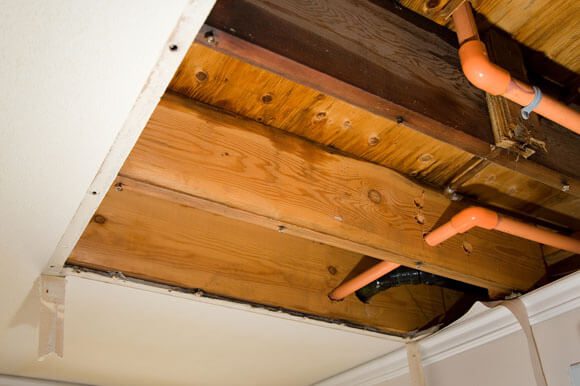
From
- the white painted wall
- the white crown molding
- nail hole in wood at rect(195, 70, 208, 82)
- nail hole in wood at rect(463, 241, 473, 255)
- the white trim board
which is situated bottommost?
the white painted wall

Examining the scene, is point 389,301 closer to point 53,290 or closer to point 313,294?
point 313,294

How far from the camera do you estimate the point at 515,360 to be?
1678 mm

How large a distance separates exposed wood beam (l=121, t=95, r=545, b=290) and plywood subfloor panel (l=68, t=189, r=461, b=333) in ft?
1.34

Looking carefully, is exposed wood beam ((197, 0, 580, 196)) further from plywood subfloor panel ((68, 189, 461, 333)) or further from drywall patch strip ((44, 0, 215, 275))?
plywood subfloor panel ((68, 189, 461, 333))

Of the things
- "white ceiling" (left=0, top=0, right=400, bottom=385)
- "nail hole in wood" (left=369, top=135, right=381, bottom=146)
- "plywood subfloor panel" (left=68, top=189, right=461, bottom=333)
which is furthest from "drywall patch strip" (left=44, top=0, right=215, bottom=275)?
"nail hole in wood" (left=369, top=135, right=381, bottom=146)

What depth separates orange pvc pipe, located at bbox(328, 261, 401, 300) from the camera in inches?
61.7

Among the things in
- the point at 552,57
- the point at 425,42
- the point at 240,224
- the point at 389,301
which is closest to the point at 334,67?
the point at 425,42

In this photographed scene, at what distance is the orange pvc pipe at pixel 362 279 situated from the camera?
1566mm

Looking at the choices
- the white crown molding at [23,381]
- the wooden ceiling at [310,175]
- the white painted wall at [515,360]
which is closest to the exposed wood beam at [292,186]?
the wooden ceiling at [310,175]

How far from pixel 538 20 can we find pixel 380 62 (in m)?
0.37

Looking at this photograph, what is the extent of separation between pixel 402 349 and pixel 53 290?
1233 millimetres

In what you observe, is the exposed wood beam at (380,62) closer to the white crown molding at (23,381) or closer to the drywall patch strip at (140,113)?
the drywall patch strip at (140,113)

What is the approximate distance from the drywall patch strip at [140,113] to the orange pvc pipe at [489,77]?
1.65 feet

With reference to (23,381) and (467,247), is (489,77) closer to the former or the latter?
(467,247)
